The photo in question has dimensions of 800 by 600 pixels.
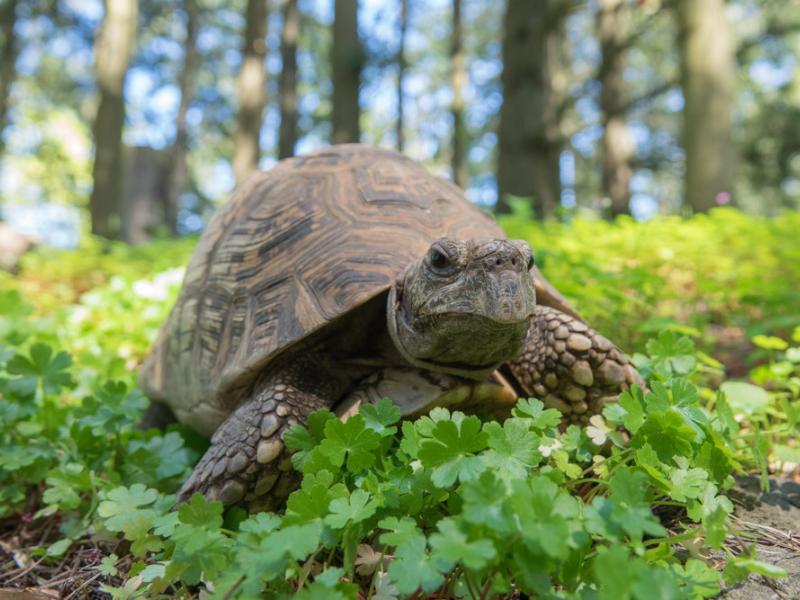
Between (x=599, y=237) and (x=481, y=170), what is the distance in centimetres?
2875

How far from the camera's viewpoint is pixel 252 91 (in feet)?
32.9

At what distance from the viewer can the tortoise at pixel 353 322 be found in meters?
1.59

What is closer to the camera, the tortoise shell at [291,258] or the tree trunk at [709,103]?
the tortoise shell at [291,258]

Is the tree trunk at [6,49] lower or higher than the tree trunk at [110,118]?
higher

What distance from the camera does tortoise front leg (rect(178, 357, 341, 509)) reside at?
1.67 metres

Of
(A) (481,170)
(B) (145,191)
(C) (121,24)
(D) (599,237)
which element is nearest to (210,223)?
(D) (599,237)

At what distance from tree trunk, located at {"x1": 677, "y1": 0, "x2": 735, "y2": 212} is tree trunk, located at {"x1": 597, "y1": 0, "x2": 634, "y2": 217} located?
3.00 m

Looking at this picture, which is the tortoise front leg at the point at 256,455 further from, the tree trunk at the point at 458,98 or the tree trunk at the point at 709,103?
the tree trunk at the point at 458,98

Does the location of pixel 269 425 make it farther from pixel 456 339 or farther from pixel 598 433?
pixel 598 433

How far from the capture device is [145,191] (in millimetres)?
20109

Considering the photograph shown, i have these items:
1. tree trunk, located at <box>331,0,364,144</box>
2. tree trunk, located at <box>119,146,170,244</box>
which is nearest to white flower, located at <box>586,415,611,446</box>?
tree trunk, located at <box>331,0,364,144</box>

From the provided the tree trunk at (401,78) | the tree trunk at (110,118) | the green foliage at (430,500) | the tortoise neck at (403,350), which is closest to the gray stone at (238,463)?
the green foliage at (430,500)

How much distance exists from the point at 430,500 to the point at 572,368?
74cm

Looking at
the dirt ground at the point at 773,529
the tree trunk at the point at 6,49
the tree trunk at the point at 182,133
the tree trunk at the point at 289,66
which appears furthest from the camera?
the tree trunk at the point at 182,133
